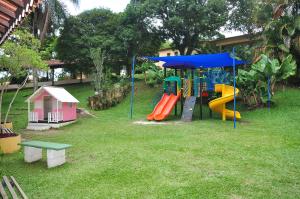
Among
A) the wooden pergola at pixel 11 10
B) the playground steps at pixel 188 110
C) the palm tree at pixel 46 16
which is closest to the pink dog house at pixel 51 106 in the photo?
the playground steps at pixel 188 110

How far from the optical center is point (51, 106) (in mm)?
15125

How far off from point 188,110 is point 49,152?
8.82m

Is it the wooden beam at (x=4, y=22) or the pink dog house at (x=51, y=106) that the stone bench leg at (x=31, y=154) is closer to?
the wooden beam at (x=4, y=22)

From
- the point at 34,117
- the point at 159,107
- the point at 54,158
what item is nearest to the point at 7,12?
the point at 54,158

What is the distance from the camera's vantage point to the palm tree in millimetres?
23422

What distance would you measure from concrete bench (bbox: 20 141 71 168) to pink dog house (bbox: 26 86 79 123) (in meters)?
6.35

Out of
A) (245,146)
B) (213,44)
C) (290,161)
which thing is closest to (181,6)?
(213,44)

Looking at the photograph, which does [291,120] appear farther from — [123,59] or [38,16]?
[38,16]

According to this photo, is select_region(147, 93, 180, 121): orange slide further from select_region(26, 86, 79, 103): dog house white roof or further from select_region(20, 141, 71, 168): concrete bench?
select_region(20, 141, 71, 168): concrete bench

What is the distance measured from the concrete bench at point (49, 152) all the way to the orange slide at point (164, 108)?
7.59m

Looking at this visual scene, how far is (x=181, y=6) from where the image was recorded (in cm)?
2317

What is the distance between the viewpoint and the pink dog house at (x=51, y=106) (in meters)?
14.2

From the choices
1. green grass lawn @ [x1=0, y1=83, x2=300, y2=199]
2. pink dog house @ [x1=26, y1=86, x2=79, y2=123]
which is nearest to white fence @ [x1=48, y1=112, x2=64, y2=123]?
pink dog house @ [x1=26, y1=86, x2=79, y2=123]

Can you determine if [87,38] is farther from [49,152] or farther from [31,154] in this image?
[49,152]
